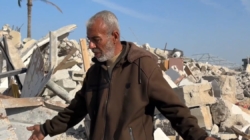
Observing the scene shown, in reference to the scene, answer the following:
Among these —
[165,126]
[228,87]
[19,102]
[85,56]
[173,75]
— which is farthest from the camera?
[228,87]

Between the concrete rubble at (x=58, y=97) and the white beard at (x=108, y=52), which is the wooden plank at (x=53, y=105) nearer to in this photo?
the concrete rubble at (x=58, y=97)

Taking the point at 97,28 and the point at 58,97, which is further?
the point at 58,97

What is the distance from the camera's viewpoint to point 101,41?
2381 millimetres

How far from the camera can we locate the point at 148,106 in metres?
2.38

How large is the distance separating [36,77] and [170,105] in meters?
3.63

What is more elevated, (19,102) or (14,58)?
(14,58)

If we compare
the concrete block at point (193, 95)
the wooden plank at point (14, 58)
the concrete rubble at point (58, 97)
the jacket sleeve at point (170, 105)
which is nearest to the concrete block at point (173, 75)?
the concrete rubble at point (58, 97)

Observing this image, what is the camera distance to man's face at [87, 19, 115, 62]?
237 cm

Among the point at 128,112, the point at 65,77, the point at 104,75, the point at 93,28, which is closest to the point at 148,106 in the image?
the point at 128,112

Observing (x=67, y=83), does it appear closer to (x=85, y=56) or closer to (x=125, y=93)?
(x=85, y=56)

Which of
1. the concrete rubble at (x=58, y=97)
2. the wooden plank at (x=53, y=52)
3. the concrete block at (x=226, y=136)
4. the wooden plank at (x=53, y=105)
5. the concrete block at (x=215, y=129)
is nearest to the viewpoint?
the concrete rubble at (x=58, y=97)

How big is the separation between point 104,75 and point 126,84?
7.4 inches

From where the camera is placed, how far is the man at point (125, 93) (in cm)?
228

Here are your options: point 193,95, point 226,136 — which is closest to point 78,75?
point 193,95
